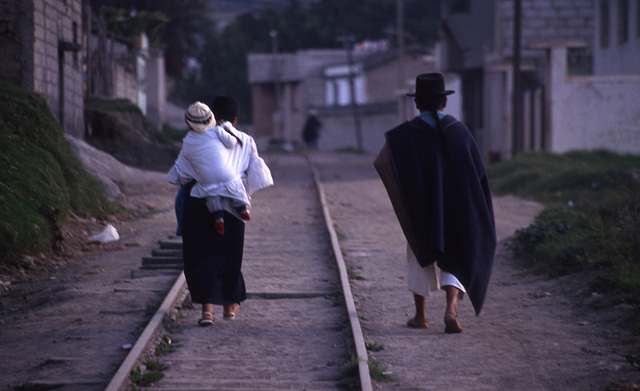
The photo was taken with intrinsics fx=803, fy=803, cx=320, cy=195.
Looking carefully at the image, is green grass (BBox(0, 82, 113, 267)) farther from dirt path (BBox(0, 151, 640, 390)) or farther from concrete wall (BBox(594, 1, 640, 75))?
concrete wall (BBox(594, 1, 640, 75))

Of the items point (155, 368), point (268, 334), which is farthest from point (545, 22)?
point (155, 368)

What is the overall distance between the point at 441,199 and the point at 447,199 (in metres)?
0.10

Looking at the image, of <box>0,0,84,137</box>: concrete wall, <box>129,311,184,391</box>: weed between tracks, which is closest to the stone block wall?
<box>0,0,84,137</box>: concrete wall

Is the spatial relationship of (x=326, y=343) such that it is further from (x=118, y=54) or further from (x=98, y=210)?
(x=118, y=54)

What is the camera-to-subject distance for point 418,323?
6074 millimetres

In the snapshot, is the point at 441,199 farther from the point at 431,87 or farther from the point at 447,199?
the point at 431,87

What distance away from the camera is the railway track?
475cm

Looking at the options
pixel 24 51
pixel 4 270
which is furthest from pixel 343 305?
pixel 24 51

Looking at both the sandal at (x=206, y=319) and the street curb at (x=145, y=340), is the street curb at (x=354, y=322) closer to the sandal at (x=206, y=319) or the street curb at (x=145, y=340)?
the sandal at (x=206, y=319)

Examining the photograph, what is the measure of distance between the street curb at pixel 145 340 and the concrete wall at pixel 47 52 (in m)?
6.54

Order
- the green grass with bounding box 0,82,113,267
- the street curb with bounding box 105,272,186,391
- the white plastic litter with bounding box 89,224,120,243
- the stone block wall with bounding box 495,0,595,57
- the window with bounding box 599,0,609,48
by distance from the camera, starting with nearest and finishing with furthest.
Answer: the street curb with bounding box 105,272,186,391 < the green grass with bounding box 0,82,113,267 < the white plastic litter with bounding box 89,224,120,243 < the window with bounding box 599,0,609,48 < the stone block wall with bounding box 495,0,595,57

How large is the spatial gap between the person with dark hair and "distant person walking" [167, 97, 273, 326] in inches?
44.8

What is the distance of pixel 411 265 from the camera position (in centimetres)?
591

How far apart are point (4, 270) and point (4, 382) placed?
345 cm
